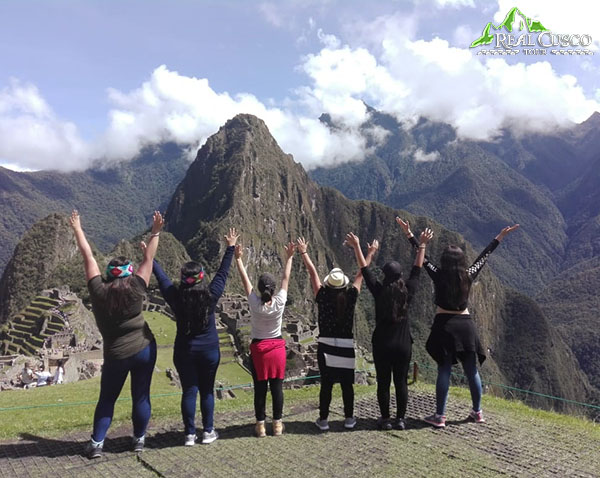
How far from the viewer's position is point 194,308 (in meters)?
5.50

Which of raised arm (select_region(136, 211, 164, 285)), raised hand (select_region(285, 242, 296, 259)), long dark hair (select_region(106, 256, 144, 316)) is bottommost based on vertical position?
long dark hair (select_region(106, 256, 144, 316))

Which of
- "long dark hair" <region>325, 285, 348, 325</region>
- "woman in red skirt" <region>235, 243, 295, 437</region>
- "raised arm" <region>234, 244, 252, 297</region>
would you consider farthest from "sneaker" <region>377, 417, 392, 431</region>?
"raised arm" <region>234, 244, 252, 297</region>

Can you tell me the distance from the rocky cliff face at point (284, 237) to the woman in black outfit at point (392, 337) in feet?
349

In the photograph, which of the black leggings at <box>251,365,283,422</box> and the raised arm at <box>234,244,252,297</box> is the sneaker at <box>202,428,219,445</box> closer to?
the black leggings at <box>251,365,283,422</box>

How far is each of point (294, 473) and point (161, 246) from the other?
97182 mm

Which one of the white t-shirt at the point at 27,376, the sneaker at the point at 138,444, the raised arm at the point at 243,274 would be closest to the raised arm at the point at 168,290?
the raised arm at the point at 243,274

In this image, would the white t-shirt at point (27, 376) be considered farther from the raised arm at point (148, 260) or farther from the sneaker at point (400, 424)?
the sneaker at point (400, 424)

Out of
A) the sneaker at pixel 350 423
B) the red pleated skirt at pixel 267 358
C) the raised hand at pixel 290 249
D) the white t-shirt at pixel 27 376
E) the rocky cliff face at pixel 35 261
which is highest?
the rocky cliff face at pixel 35 261

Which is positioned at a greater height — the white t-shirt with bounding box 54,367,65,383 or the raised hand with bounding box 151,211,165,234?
the raised hand with bounding box 151,211,165,234

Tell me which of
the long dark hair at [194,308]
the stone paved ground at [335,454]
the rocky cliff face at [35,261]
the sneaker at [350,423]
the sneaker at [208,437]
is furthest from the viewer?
the rocky cliff face at [35,261]

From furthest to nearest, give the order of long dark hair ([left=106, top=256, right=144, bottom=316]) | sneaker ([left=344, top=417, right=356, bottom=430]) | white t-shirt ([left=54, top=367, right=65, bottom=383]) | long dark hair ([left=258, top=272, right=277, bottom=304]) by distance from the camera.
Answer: white t-shirt ([left=54, top=367, right=65, bottom=383])
sneaker ([left=344, top=417, right=356, bottom=430])
long dark hair ([left=258, top=272, right=277, bottom=304])
long dark hair ([left=106, top=256, right=144, bottom=316])

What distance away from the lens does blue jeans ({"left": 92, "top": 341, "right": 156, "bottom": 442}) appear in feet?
17.2

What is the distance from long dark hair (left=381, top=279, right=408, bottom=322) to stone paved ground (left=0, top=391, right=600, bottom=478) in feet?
4.99

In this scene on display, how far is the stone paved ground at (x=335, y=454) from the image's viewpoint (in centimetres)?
487
